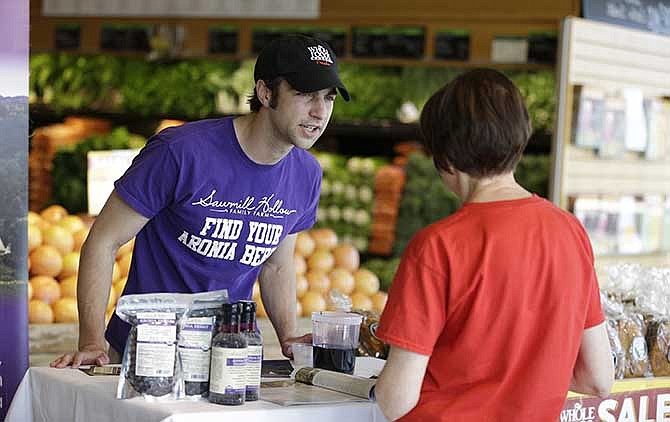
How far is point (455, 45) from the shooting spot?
739 centimetres

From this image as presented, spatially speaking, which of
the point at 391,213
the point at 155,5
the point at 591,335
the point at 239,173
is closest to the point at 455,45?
the point at 391,213

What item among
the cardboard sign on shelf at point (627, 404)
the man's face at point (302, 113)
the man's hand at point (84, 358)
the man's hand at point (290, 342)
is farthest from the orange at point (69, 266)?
the cardboard sign on shelf at point (627, 404)

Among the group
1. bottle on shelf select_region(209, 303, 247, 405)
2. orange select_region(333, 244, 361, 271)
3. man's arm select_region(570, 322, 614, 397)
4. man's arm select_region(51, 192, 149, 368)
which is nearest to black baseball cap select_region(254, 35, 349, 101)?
man's arm select_region(51, 192, 149, 368)

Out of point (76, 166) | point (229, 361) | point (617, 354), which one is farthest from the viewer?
point (76, 166)

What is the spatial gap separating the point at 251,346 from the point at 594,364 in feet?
2.49

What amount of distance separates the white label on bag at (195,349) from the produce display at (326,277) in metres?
2.86

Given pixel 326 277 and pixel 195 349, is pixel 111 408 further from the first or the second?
pixel 326 277

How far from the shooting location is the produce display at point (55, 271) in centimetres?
490

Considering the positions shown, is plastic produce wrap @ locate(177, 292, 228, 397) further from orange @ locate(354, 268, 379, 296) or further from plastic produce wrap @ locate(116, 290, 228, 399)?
orange @ locate(354, 268, 379, 296)

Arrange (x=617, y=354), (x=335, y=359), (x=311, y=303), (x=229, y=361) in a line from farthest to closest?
(x=311, y=303)
(x=617, y=354)
(x=335, y=359)
(x=229, y=361)

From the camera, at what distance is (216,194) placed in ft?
10.2

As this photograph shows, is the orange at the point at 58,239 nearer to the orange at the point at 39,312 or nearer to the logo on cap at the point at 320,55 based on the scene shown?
the orange at the point at 39,312

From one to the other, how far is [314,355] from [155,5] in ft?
18.5

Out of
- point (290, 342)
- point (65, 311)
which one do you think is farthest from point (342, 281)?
point (290, 342)
